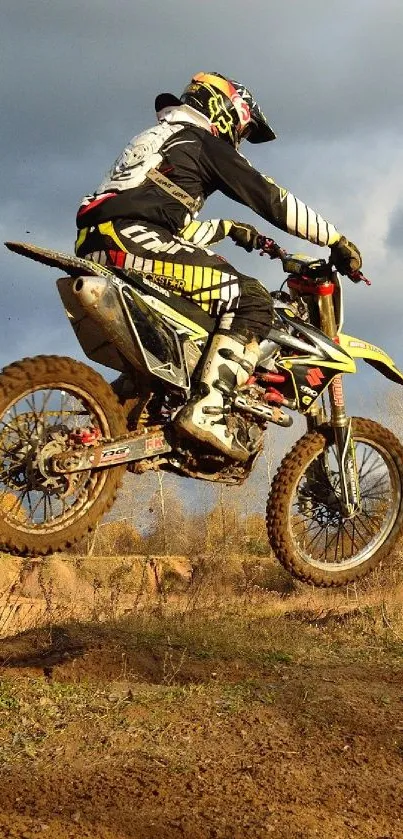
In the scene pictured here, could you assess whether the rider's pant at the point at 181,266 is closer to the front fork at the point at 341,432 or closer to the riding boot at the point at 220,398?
the riding boot at the point at 220,398

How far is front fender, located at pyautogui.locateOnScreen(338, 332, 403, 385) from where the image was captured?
7332 mm

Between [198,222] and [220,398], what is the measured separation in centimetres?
134

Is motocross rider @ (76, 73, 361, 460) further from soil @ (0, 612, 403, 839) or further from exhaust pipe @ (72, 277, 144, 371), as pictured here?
soil @ (0, 612, 403, 839)

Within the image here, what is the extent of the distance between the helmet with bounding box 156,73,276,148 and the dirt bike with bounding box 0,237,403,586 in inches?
34.6

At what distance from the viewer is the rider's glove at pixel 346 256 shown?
698 centimetres

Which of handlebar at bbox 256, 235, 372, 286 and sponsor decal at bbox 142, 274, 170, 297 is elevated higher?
handlebar at bbox 256, 235, 372, 286

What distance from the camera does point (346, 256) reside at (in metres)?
7.01

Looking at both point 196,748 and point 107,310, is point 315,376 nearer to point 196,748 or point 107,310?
point 107,310

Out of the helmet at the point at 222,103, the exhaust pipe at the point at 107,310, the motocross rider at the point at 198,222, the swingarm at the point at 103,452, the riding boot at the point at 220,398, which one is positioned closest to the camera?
the swingarm at the point at 103,452

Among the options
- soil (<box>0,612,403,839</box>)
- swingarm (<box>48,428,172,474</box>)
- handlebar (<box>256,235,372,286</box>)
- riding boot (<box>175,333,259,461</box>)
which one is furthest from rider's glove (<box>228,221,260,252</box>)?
soil (<box>0,612,403,839</box>)

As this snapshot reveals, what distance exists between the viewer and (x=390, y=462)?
24.7 ft

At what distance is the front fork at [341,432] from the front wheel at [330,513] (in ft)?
0.25

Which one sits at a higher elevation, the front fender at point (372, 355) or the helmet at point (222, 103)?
the helmet at point (222, 103)

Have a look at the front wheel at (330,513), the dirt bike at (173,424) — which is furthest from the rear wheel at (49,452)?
the front wheel at (330,513)
